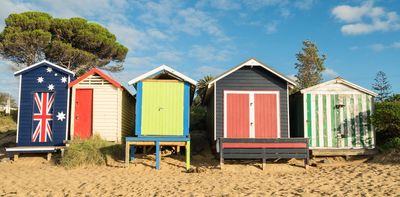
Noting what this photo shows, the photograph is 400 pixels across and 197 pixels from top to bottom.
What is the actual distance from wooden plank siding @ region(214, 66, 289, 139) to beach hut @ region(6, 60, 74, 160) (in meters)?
6.58

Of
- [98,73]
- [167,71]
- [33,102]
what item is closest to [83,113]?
[98,73]

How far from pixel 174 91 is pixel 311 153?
5914 millimetres

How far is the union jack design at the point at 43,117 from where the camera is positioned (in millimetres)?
14938

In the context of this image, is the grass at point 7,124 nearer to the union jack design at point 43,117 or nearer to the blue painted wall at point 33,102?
the blue painted wall at point 33,102

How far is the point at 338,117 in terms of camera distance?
14133 mm

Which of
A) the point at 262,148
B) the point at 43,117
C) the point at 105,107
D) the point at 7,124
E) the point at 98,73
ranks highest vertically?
the point at 98,73

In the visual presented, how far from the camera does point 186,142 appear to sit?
43.3 ft

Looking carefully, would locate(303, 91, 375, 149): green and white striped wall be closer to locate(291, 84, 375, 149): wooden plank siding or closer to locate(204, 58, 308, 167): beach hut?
locate(291, 84, 375, 149): wooden plank siding

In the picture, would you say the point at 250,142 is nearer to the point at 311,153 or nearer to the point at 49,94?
the point at 311,153

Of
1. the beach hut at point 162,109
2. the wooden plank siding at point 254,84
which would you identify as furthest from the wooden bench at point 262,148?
the beach hut at point 162,109

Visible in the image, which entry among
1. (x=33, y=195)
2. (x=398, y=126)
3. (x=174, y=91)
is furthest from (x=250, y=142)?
(x=33, y=195)

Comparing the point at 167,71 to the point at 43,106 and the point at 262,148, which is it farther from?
the point at 43,106

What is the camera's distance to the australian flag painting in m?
14.9

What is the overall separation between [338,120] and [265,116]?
2925mm
